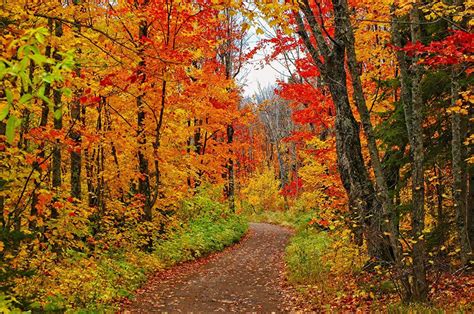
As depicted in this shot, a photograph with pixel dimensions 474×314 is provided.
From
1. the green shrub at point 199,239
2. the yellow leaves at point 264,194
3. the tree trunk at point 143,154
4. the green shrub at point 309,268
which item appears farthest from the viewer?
the yellow leaves at point 264,194

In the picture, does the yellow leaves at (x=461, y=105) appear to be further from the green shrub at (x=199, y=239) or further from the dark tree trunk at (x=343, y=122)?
the green shrub at (x=199, y=239)

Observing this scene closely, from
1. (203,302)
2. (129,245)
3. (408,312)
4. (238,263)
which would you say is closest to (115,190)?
(129,245)

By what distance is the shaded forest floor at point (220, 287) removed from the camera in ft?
29.8

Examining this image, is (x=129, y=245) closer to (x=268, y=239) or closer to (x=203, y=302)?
(x=203, y=302)

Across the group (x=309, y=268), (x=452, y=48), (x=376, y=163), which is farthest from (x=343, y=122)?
(x=309, y=268)

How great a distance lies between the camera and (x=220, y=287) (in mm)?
11062

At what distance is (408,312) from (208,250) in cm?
1118

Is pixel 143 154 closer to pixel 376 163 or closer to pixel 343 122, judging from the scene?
pixel 343 122

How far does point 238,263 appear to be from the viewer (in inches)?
583

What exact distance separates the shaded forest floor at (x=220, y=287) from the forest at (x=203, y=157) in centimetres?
35

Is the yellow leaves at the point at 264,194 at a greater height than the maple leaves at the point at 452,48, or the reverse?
the maple leaves at the point at 452,48

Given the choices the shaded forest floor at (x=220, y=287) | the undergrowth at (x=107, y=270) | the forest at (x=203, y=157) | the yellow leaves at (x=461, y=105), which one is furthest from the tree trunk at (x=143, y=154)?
the yellow leaves at (x=461, y=105)

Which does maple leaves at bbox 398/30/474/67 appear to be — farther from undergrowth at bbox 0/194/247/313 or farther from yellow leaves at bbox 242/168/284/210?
yellow leaves at bbox 242/168/284/210

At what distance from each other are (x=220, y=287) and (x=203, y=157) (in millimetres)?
9000
